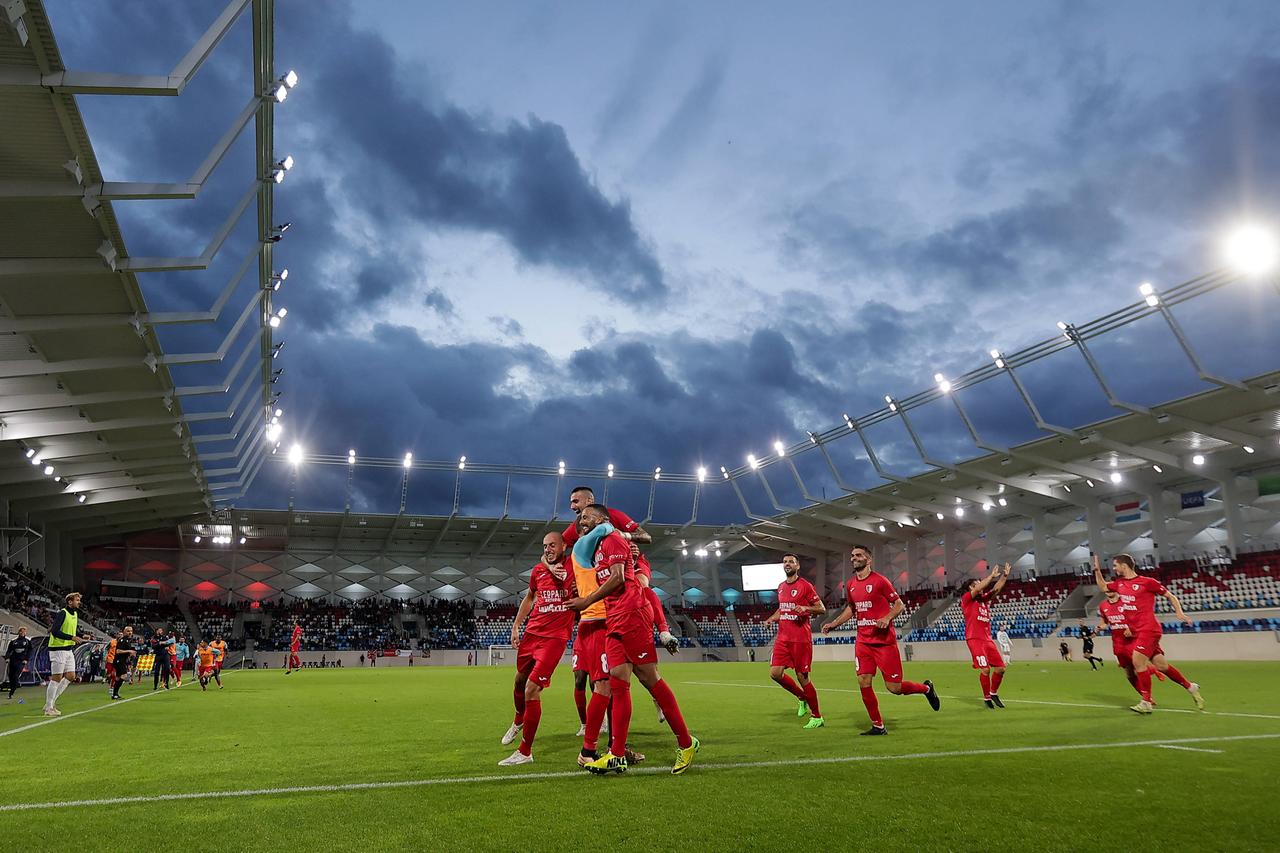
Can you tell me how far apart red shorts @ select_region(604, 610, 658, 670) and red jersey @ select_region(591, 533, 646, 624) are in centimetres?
5

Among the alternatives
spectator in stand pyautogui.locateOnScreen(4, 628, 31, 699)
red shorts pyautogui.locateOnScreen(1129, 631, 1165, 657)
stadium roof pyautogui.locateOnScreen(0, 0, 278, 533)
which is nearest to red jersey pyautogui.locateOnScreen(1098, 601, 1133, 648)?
red shorts pyautogui.locateOnScreen(1129, 631, 1165, 657)

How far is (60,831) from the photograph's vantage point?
4434 mm

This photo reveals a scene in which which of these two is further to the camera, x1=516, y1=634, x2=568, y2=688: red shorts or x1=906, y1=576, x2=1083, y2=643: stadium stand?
x1=906, y1=576, x2=1083, y2=643: stadium stand

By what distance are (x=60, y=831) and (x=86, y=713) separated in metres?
11.5

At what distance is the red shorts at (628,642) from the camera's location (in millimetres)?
6297

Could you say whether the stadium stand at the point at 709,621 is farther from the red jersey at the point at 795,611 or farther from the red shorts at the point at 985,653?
the red jersey at the point at 795,611

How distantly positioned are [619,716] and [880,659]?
14.0 feet

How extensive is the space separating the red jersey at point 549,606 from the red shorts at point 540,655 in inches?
2.3

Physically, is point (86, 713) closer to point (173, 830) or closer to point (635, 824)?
point (173, 830)

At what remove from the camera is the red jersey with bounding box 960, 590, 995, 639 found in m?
12.6

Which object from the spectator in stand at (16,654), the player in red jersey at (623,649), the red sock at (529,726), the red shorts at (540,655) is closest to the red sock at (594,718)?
the player in red jersey at (623,649)

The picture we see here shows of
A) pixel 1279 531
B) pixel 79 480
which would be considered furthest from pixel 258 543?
pixel 1279 531

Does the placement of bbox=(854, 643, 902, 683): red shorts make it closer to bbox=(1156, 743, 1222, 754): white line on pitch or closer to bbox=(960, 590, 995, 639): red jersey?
bbox=(1156, 743, 1222, 754): white line on pitch

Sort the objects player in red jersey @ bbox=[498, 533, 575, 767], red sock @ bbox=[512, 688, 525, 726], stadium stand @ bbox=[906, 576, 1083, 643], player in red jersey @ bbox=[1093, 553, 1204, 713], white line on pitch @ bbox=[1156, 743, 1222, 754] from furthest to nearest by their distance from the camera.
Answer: stadium stand @ bbox=[906, 576, 1083, 643]
player in red jersey @ bbox=[1093, 553, 1204, 713]
red sock @ bbox=[512, 688, 525, 726]
player in red jersey @ bbox=[498, 533, 575, 767]
white line on pitch @ bbox=[1156, 743, 1222, 754]
